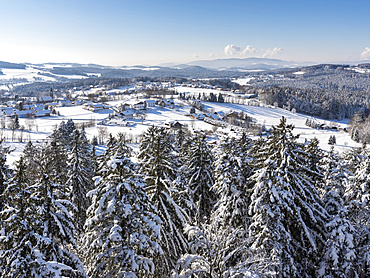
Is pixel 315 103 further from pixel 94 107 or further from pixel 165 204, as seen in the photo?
pixel 165 204

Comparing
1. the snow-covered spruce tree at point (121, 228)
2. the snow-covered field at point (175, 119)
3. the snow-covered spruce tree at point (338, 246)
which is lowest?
the snow-covered field at point (175, 119)

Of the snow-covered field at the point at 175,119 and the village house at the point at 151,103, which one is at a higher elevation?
the village house at the point at 151,103

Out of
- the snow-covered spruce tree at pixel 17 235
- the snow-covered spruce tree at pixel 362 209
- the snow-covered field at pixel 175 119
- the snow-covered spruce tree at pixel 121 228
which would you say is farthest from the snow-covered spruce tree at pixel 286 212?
the snow-covered field at pixel 175 119

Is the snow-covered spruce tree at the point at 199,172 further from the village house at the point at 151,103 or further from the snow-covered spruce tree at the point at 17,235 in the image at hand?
the village house at the point at 151,103

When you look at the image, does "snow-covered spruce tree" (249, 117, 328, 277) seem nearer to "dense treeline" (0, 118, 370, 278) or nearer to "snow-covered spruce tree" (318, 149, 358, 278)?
"dense treeline" (0, 118, 370, 278)

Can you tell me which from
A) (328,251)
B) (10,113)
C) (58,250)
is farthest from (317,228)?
(10,113)

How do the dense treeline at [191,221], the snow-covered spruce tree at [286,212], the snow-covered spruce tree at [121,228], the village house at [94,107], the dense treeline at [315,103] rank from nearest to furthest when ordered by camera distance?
1. the dense treeline at [191,221]
2. the snow-covered spruce tree at [121,228]
3. the snow-covered spruce tree at [286,212]
4. the village house at [94,107]
5. the dense treeline at [315,103]

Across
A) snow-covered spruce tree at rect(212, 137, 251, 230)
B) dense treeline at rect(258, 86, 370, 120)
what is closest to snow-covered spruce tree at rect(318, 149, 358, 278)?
snow-covered spruce tree at rect(212, 137, 251, 230)
